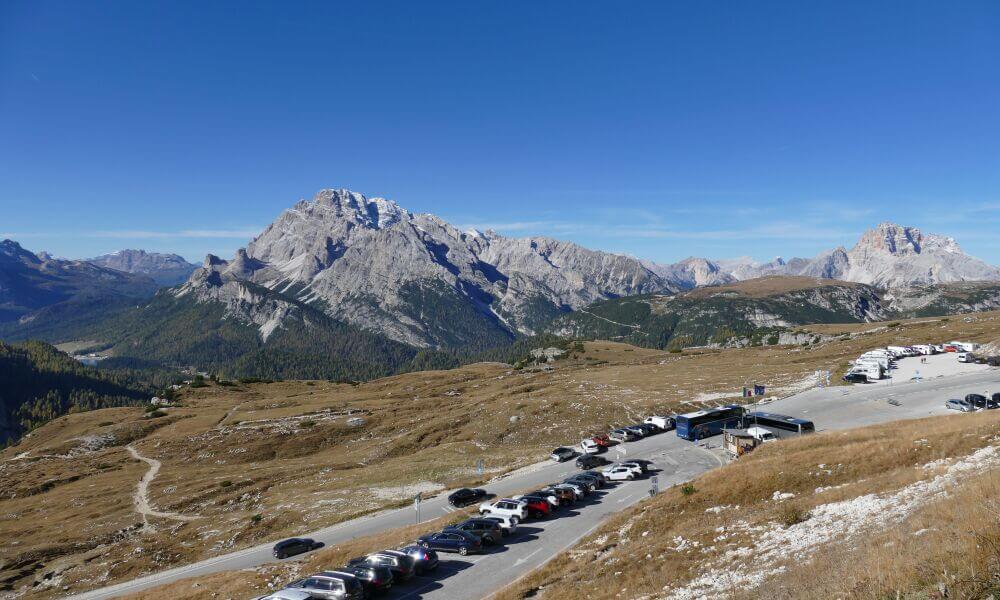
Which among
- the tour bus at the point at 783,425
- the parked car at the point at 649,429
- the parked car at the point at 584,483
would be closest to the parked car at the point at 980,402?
the tour bus at the point at 783,425

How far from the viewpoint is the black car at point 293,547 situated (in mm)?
48406

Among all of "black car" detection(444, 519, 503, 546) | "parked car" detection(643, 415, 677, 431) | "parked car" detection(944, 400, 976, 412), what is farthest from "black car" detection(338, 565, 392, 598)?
"parked car" detection(944, 400, 976, 412)

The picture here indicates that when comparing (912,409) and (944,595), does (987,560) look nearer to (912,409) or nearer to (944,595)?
(944,595)

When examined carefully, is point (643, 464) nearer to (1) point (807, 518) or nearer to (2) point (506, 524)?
(2) point (506, 524)

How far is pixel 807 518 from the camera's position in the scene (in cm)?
2698

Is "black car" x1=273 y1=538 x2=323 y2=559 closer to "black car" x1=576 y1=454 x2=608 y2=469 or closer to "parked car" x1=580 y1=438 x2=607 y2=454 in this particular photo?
"black car" x1=576 y1=454 x2=608 y2=469

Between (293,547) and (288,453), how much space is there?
71.7 metres

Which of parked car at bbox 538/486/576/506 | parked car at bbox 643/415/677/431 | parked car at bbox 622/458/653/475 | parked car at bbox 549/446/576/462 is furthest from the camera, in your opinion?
parked car at bbox 643/415/677/431

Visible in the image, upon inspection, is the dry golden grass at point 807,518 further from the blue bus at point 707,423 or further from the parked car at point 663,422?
the parked car at point 663,422

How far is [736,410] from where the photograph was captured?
73688 mm

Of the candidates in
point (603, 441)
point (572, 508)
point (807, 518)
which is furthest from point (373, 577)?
point (603, 441)

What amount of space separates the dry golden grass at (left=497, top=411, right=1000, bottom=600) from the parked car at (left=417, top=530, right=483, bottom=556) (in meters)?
7.86

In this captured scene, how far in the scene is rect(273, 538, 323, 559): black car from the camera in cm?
4841

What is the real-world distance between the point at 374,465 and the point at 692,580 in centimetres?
7846
